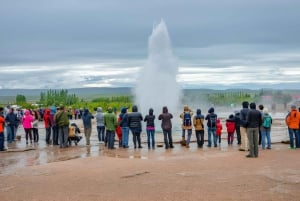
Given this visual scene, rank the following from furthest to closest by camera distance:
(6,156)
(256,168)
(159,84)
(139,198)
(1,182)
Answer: (159,84) < (6,156) < (256,168) < (1,182) < (139,198)

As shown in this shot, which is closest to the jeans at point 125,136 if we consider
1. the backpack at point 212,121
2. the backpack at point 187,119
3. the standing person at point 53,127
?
the backpack at point 187,119

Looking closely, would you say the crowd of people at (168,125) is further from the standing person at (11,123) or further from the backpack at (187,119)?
the standing person at (11,123)

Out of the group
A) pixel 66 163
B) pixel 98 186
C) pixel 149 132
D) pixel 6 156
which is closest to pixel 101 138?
pixel 149 132

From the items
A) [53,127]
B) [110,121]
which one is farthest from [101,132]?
[110,121]

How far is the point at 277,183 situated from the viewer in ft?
41.5

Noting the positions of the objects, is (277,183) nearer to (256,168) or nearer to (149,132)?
(256,168)

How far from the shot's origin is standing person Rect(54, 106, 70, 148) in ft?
71.8

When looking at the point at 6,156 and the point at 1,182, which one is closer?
the point at 1,182

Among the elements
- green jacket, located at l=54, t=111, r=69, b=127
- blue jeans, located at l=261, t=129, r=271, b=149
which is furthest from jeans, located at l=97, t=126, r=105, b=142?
blue jeans, located at l=261, t=129, r=271, b=149

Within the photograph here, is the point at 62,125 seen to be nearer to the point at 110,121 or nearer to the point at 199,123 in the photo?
the point at 110,121

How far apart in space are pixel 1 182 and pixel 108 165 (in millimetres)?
3557

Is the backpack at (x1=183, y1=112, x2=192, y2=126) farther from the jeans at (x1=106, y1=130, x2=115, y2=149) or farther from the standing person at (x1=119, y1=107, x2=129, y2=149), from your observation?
the jeans at (x1=106, y1=130, x2=115, y2=149)

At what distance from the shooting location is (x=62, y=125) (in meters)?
21.8

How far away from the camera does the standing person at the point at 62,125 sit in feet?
71.8
